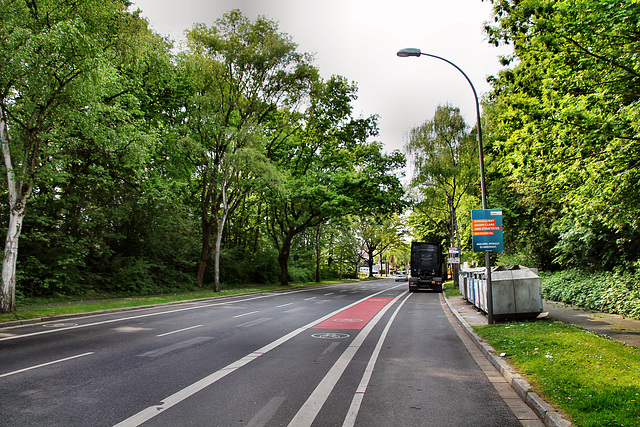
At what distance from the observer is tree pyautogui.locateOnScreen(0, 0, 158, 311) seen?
13246 millimetres

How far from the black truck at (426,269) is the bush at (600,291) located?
1345 centimetres

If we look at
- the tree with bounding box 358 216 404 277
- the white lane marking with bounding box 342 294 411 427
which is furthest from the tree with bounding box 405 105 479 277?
the tree with bounding box 358 216 404 277

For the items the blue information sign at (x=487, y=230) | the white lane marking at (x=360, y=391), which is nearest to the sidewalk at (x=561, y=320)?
the white lane marking at (x=360, y=391)

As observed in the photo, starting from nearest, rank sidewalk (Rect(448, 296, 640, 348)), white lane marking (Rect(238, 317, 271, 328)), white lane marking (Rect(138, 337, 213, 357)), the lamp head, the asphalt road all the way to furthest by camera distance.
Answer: the asphalt road, white lane marking (Rect(138, 337, 213, 357)), sidewalk (Rect(448, 296, 640, 348)), the lamp head, white lane marking (Rect(238, 317, 271, 328))

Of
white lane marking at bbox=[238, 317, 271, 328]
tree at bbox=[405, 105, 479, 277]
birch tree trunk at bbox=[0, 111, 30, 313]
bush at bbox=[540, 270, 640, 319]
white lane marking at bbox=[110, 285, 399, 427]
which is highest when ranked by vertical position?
tree at bbox=[405, 105, 479, 277]

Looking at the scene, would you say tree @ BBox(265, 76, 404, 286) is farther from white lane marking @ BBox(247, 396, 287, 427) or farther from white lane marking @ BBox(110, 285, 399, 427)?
white lane marking @ BBox(247, 396, 287, 427)

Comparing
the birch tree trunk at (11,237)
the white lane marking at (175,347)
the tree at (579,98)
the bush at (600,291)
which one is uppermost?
the tree at (579,98)

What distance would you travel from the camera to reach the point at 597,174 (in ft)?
31.8

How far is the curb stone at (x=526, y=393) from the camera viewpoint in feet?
14.5

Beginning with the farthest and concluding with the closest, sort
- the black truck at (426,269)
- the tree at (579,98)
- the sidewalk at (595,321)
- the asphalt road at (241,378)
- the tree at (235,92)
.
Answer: the black truck at (426,269), the tree at (235,92), the sidewalk at (595,321), the tree at (579,98), the asphalt road at (241,378)

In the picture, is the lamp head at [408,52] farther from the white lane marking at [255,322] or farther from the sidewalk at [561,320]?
the white lane marking at [255,322]

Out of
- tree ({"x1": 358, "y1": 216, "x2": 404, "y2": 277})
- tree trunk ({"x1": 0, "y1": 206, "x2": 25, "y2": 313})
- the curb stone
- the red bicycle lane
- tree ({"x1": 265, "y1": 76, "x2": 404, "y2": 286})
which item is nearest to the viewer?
the curb stone

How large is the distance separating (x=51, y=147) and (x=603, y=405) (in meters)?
19.0

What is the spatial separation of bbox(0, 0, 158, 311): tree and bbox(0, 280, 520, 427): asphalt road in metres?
5.41
